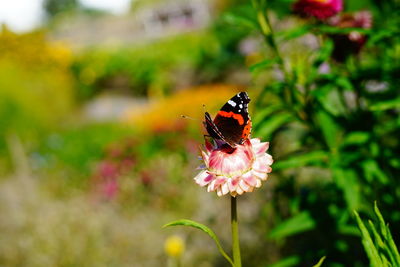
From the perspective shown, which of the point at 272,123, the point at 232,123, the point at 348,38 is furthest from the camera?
the point at 348,38

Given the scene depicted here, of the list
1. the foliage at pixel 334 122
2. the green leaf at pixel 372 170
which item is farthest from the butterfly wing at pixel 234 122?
the green leaf at pixel 372 170

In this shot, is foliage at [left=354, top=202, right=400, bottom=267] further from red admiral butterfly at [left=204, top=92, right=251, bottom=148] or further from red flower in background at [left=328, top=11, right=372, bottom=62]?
red flower in background at [left=328, top=11, right=372, bottom=62]

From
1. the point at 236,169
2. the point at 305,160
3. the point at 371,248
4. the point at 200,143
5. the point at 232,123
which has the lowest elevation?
the point at 371,248

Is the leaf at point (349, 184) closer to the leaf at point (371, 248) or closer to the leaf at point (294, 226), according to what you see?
the leaf at point (294, 226)

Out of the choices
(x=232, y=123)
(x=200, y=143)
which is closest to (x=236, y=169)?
(x=232, y=123)

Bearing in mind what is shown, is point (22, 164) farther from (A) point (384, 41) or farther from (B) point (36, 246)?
(A) point (384, 41)

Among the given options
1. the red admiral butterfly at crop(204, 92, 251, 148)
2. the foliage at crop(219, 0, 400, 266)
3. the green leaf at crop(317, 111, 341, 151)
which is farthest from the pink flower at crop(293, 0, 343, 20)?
the red admiral butterfly at crop(204, 92, 251, 148)

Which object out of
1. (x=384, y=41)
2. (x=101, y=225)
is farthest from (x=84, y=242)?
(x=384, y=41)

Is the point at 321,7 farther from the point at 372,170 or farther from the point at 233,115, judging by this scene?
the point at 233,115
